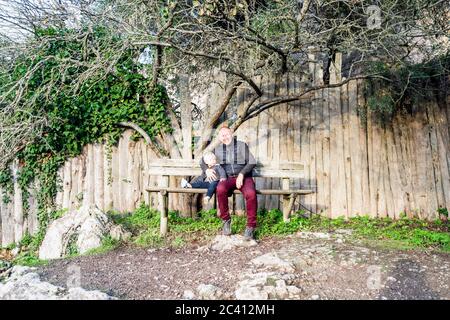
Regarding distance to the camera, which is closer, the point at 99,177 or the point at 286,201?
the point at 286,201

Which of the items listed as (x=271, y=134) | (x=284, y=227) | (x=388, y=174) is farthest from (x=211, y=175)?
(x=388, y=174)

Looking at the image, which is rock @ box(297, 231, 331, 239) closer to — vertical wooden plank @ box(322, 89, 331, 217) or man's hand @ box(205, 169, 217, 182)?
vertical wooden plank @ box(322, 89, 331, 217)

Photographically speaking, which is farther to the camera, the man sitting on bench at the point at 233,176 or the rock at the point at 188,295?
the man sitting on bench at the point at 233,176

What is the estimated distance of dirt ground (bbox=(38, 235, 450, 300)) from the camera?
3.41 metres

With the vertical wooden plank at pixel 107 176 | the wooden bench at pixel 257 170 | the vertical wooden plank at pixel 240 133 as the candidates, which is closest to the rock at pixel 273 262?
the wooden bench at pixel 257 170

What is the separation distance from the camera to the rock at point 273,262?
3831 millimetres

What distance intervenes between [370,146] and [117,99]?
438cm

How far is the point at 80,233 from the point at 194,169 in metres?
1.83

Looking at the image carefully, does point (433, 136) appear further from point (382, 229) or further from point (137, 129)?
point (137, 129)

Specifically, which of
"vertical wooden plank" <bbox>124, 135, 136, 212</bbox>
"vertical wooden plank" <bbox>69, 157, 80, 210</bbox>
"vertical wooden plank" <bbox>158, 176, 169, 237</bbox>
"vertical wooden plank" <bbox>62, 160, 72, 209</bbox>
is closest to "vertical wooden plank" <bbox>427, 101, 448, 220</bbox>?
"vertical wooden plank" <bbox>158, 176, 169, 237</bbox>

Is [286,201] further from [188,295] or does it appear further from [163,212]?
[188,295]

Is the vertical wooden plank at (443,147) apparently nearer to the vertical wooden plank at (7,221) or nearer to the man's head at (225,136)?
the man's head at (225,136)

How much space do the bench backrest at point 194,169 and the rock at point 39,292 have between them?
2.40 metres

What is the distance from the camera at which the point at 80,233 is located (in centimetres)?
529
